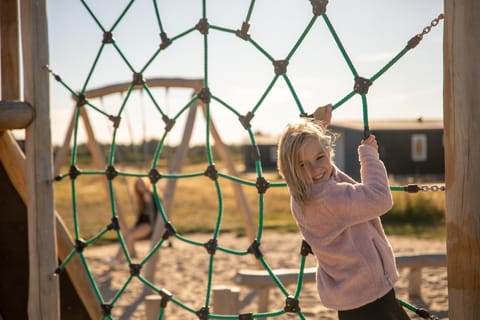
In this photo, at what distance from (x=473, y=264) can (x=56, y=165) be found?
4.77 m

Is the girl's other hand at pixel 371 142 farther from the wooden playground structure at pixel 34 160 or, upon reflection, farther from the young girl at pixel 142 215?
the young girl at pixel 142 215

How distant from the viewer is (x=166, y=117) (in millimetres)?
2305

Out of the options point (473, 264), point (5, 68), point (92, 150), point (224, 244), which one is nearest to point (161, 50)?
point (5, 68)

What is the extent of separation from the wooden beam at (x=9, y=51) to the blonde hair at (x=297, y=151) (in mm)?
1398

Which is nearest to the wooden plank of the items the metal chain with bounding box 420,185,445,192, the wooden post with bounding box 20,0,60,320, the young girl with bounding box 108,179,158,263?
the wooden post with bounding box 20,0,60,320

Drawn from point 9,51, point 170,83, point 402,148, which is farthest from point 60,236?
point 402,148

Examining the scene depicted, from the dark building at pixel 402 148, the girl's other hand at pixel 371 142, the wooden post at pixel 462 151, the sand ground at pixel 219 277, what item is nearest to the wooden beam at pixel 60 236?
the sand ground at pixel 219 277

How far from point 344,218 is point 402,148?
55.9 ft

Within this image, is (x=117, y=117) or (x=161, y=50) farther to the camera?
(x=117, y=117)

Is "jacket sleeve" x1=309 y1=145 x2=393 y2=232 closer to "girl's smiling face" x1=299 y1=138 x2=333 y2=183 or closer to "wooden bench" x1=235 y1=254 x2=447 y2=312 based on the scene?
"girl's smiling face" x1=299 y1=138 x2=333 y2=183

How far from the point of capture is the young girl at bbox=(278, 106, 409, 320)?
1.47 m

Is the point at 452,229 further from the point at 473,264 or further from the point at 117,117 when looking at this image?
Result: the point at 117,117

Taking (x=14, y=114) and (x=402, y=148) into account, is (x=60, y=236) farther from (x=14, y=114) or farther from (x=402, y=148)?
(x=402, y=148)

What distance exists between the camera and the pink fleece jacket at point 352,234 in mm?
1460
